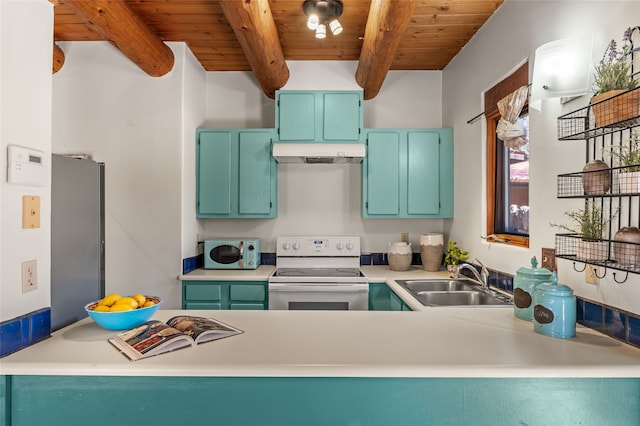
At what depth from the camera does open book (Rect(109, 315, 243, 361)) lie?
121cm

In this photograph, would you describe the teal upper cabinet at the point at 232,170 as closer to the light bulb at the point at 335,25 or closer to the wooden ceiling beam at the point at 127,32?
the wooden ceiling beam at the point at 127,32

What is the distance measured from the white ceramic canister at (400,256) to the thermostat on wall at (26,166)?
8.03 ft

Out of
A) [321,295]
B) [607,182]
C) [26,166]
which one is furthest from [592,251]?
[26,166]

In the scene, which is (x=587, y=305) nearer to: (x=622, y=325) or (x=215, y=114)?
(x=622, y=325)

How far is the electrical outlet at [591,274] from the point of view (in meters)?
1.49

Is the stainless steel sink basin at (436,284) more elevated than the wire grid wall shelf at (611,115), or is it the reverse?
the wire grid wall shelf at (611,115)

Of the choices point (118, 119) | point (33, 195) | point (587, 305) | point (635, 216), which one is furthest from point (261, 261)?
point (635, 216)

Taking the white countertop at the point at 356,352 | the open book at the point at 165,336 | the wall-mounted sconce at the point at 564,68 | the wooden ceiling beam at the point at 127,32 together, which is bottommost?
the white countertop at the point at 356,352

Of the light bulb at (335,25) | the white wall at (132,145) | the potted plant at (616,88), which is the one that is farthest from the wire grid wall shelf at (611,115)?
the white wall at (132,145)

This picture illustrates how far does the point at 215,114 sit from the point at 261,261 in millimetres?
1410

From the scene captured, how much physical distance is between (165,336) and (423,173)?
8.14ft

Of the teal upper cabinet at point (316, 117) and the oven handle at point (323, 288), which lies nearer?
the oven handle at point (323, 288)

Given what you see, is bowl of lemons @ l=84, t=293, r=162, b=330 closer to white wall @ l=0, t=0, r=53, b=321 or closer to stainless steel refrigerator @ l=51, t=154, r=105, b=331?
white wall @ l=0, t=0, r=53, b=321

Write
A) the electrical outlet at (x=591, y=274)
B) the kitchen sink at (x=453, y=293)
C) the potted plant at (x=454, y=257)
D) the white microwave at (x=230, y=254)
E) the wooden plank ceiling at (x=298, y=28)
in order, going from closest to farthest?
1. the electrical outlet at (x=591, y=274)
2. the kitchen sink at (x=453, y=293)
3. the wooden plank ceiling at (x=298, y=28)
4. the potted plant at (x=454, y=257)
5. the white microwave at (x=230, y=254)
